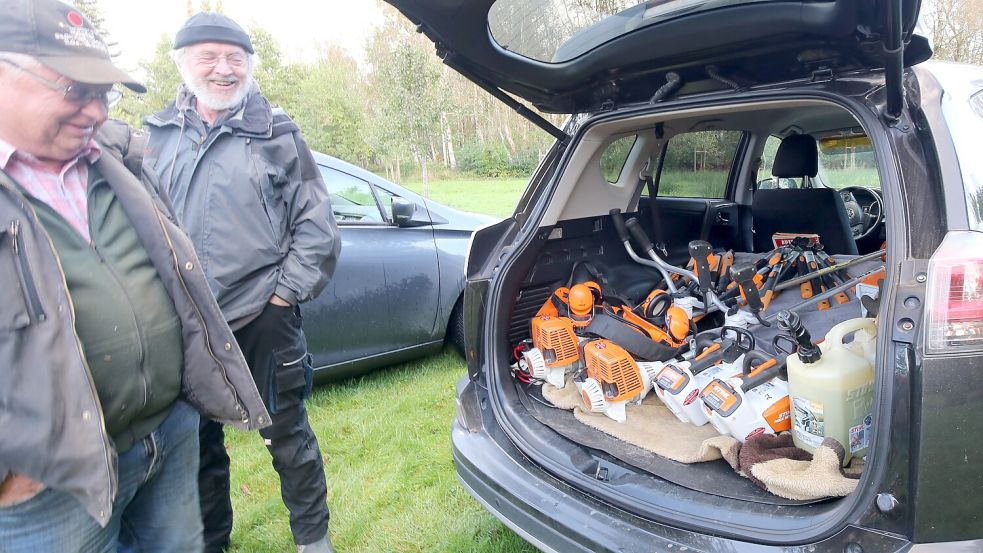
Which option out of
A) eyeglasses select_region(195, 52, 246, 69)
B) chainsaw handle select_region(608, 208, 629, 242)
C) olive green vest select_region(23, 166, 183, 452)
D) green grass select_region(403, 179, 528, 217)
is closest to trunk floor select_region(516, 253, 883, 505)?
chainsaw handle select_region(608, 208, 629, 242)

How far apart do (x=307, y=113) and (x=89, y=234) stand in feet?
81.4

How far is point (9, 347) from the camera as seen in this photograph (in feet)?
3.41

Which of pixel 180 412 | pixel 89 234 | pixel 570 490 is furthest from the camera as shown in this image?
pixel 570 490

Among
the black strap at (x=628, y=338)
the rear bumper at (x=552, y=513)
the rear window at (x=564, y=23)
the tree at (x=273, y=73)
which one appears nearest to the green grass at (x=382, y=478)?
the rear bumper at (x=552, y=513)

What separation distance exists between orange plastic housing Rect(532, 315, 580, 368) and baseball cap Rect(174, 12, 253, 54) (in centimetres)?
156

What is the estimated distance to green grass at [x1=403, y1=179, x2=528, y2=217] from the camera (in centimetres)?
1361

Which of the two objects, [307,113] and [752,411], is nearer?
[752,411]

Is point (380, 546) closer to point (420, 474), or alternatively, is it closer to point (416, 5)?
point (420, 474)

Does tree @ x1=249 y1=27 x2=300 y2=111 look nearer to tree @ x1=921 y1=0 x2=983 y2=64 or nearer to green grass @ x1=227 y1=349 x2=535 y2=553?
tree @ x1=921 y1=0 x2=983 y2=64

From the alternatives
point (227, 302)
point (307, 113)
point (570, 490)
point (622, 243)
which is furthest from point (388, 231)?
point (307, 113)

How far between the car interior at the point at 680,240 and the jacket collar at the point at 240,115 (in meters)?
1.07

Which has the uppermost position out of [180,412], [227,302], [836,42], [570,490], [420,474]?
[836,42]

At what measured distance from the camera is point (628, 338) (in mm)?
2412

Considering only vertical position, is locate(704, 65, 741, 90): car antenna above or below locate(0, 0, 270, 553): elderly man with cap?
above
